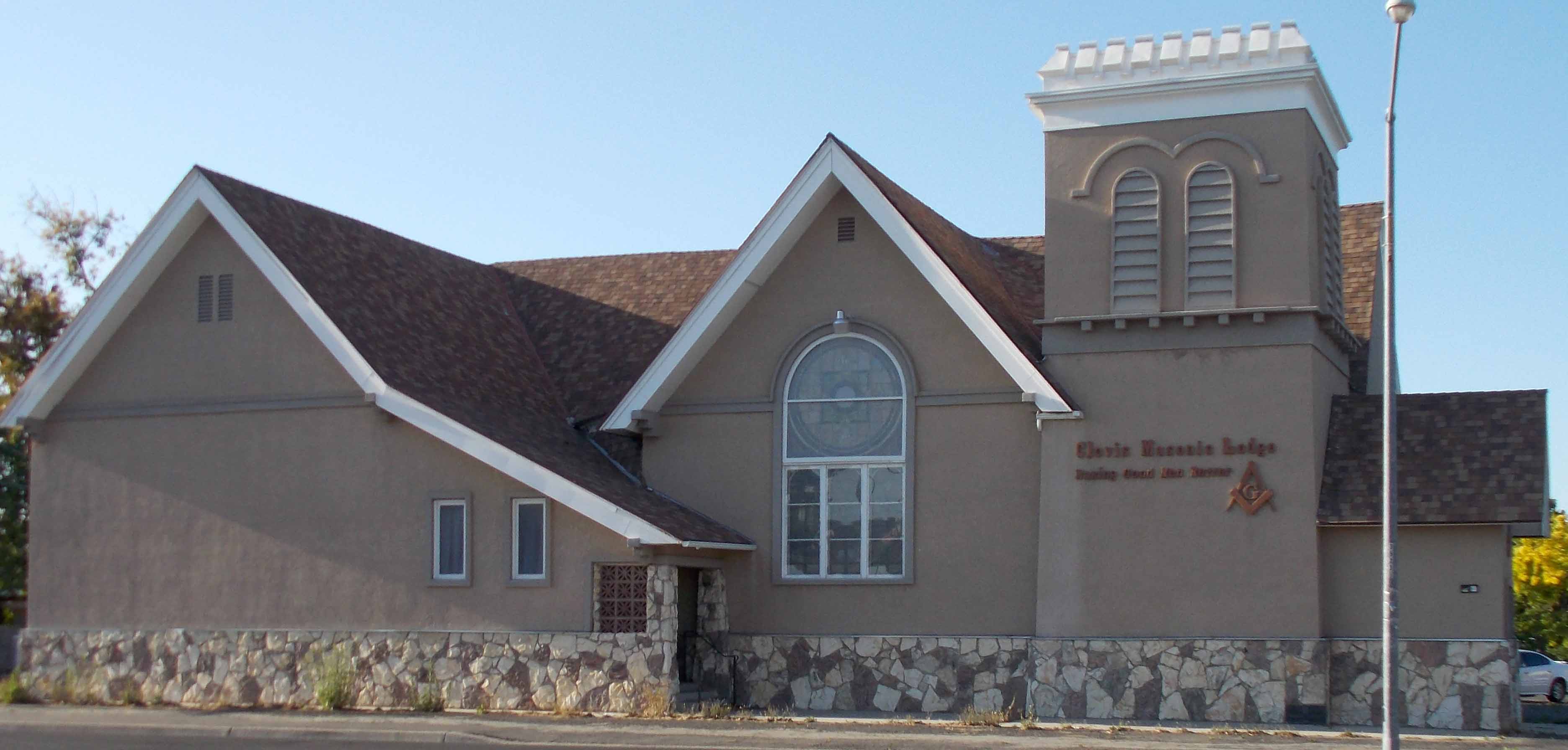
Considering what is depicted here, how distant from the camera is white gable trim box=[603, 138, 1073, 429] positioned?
70.8ft

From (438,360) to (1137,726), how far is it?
11069mm

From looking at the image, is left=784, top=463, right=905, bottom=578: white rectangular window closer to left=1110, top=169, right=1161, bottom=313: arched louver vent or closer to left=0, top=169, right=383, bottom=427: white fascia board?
left=1110, top=169, right=1161, bottom=313: arched louver vent

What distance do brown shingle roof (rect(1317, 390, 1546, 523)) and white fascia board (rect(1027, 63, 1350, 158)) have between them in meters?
3.86

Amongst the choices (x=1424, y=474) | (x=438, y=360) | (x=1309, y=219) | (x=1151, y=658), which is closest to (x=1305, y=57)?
(x=1309, y=219)

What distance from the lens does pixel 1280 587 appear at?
2056 centimetres

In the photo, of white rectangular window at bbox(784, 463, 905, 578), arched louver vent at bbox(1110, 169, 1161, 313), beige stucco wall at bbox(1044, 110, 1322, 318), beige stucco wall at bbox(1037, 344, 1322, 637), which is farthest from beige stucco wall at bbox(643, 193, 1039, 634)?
arched louver vent at bbox(1110, 169, 1161, 313)

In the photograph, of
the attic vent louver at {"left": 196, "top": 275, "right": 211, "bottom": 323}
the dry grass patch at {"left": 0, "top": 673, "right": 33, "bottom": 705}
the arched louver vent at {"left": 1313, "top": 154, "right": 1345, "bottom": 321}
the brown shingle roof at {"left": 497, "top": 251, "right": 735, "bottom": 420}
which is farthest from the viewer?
the brown shingle roof at {"left": 497, "top": 251, "right": 735, "bottom": 420}

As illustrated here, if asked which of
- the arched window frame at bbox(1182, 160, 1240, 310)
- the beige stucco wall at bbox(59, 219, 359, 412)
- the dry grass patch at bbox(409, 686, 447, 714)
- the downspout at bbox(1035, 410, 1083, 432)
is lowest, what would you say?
the dry grass patch at bbox(409, 686, 447, 714)

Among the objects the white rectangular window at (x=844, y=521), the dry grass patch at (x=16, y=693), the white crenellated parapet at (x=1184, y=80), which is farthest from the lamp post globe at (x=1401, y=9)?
the dry grass patch at (x=16, y=693)

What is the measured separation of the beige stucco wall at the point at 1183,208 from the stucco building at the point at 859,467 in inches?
→ 1.7

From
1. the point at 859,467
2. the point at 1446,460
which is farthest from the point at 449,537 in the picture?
the point at 1446,460

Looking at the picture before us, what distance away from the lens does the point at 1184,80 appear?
21250 mm

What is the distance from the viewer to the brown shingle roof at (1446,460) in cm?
2014

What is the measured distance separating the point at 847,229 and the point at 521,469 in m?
5.71
